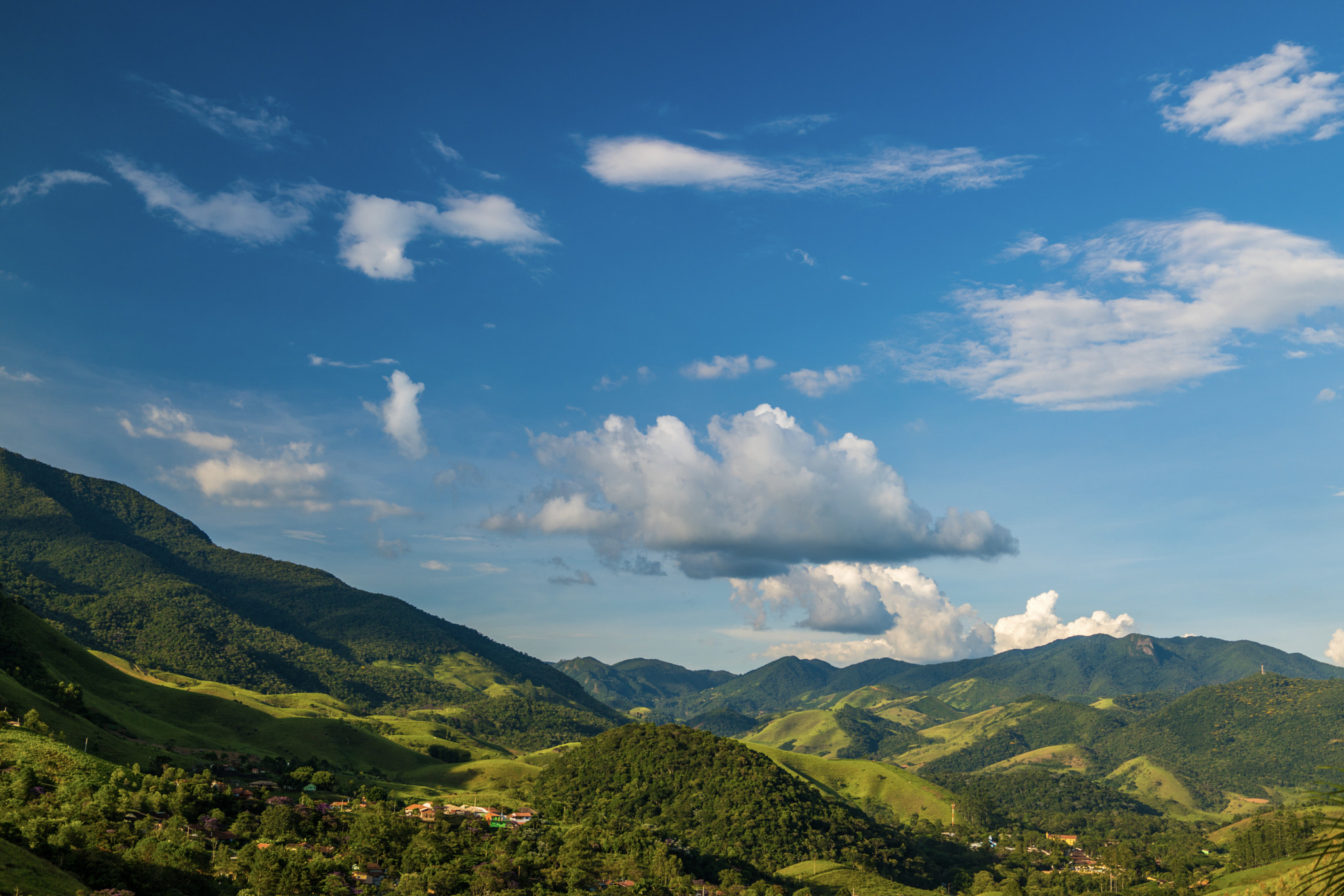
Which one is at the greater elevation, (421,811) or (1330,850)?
(1330,850)

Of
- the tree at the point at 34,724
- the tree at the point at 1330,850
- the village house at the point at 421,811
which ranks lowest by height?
the village house at the point at 421,811

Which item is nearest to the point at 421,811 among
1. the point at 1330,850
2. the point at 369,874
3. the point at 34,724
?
the point at 369,874

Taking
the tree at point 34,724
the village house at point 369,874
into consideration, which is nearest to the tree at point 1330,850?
the village house at point 369,874

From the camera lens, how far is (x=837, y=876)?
200 metres

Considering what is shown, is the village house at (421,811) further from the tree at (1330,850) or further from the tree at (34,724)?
the tree at (1330,850)

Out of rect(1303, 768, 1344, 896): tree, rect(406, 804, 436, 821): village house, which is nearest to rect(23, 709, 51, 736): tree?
rect(406, 804, 436, 821): village house

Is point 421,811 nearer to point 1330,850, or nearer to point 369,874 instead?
point 369,874

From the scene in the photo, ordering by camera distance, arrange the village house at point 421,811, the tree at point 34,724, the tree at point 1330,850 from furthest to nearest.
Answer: the village house at point 421,811, the tree at point 34,724, the tree at point 1330,850

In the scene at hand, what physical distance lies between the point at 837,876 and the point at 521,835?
280 ft

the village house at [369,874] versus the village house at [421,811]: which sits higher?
the village house at [369,874]

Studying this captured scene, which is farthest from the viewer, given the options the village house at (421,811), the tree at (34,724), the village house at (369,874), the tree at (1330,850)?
the village house at (421,811)

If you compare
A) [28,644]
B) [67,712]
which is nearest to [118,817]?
[67,712]

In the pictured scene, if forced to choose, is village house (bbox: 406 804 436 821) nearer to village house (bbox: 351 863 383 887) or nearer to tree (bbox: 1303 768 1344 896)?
village house (bbox: 351 863 383 887)

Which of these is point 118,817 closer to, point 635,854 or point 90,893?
point 90,893
